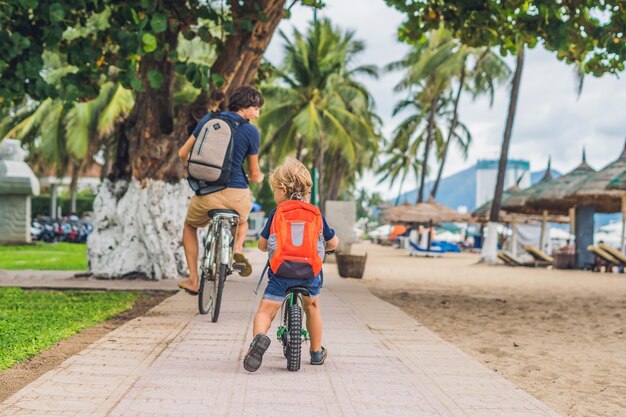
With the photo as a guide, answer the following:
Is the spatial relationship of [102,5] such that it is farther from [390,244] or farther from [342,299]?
[390,244]

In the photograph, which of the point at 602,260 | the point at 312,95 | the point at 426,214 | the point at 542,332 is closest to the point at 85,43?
the point at 542,332

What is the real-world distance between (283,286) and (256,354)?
485 millimetres

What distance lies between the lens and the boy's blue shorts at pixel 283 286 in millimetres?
4844

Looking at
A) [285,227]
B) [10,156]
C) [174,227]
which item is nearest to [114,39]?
[174,227]

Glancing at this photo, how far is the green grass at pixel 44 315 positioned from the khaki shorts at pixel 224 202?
1.27 m

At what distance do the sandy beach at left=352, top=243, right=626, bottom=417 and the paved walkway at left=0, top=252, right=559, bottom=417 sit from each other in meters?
0.51

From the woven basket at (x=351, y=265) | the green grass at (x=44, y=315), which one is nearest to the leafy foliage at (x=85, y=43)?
the green grass at (x=44, y=315)

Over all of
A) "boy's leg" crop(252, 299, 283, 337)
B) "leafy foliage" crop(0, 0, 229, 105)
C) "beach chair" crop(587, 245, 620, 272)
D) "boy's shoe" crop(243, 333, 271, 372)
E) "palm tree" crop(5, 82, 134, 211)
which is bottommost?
"beach chair" crop(587, 245, 620, 272)

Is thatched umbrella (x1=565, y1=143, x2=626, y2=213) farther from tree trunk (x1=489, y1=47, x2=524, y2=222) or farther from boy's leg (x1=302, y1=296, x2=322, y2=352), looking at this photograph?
boy's leg (x1=302, y1=296, x2=322, y2=352)

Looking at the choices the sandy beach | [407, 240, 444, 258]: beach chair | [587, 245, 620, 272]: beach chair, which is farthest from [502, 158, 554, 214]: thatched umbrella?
the sandy beach

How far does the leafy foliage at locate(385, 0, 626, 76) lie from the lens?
10.2 metres

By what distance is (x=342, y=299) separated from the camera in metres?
9.51

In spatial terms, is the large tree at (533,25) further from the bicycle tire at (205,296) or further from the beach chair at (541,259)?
the beach chair at (541,259)

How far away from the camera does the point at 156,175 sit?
10.8 meters
